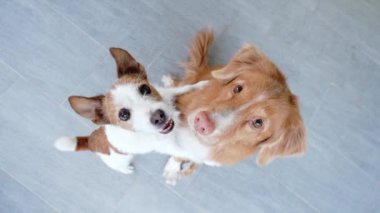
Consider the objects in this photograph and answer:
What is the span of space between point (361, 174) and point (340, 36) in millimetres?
1146

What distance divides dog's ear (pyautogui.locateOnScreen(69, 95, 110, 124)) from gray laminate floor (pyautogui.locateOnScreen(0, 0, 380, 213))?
29.3 inches

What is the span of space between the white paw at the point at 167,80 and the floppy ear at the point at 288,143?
0.89 meters

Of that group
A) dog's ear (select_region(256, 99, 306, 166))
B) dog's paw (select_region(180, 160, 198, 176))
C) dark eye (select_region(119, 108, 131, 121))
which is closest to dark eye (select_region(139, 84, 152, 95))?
dark eye (select_region(119, 108, 131, 121))

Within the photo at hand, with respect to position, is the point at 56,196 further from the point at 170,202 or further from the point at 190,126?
the point at 190,126

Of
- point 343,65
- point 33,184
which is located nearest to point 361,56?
point 343,65

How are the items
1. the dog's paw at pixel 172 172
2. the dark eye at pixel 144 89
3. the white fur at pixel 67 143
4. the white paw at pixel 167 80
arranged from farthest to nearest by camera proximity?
the white paw at pixel 167 80 < the dog's paw at pixel 172 172 < the white fur at pixel 67 143 < the dark eye at pixel 144 89

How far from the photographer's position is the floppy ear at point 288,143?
1728mm

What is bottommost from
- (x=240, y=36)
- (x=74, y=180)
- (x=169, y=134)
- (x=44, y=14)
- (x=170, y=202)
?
(x=74, y=180)

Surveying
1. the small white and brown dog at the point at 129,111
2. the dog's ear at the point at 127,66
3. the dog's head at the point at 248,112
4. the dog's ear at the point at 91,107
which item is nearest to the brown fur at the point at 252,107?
the dog's head at the point at 248,112

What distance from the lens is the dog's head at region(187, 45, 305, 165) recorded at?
1.62m

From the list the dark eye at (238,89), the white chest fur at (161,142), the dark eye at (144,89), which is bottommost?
the white chest fur at (161,142)

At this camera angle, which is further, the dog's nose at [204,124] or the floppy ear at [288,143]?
the floppy ear at [288,143]

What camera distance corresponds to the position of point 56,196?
2359 millimetres

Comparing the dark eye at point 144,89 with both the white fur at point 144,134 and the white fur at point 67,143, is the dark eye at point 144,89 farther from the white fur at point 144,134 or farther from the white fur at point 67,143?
the white fur at point 67,143
